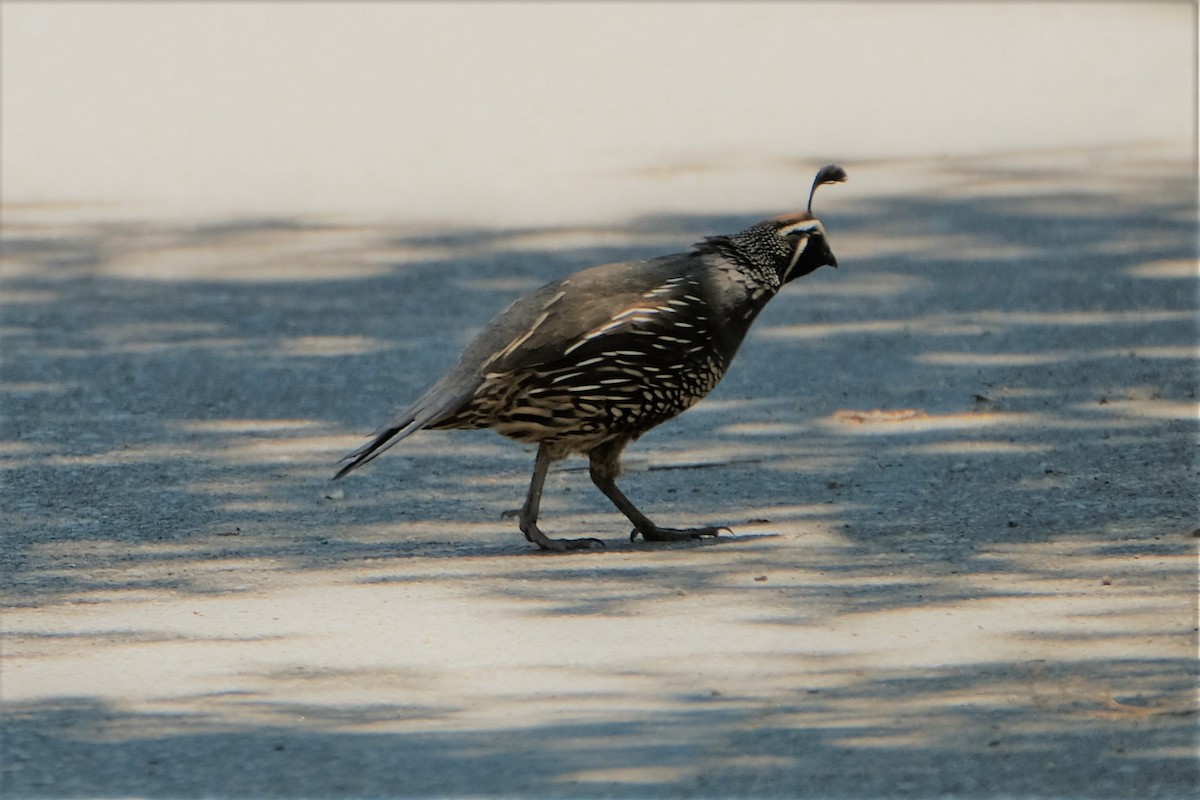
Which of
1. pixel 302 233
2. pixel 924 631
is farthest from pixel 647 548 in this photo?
pixel 302 233

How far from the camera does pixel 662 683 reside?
532 cm

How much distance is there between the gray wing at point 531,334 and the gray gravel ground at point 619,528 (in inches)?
20.0

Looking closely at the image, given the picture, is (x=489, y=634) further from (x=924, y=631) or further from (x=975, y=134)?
(x=975, y=134)

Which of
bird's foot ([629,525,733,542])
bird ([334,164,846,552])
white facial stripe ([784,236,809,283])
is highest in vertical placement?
white facial stripe ([784,236,809,283])

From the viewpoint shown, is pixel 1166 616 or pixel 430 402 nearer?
pixel 1166 616

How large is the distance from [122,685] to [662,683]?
1.46 meters

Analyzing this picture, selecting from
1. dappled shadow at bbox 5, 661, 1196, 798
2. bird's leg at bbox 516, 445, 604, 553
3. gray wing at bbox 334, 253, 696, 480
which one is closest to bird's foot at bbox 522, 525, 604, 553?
bird's leg at bbox 516, 445, 604, 553

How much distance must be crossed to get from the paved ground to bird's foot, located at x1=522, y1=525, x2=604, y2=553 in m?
0.04

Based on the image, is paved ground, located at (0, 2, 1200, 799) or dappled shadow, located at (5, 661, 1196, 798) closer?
dappled shadow, located at (5, 661, 1196, 798)

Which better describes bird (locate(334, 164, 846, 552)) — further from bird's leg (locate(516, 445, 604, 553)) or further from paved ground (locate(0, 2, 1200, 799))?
paved ground (locate(0, 2, 1200, 799))

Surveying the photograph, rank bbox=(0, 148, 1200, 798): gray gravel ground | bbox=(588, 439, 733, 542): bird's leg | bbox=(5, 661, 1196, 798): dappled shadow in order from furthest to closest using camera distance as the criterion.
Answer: bbox=(588, 439, 733, 542): bird's leg, bbox=(0, 148, 1200, 798): gray gravel ground, bbox=(5, 661, 1196, 798): dappled shadow

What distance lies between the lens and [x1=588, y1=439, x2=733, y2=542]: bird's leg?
698cm

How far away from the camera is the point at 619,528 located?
289 inches

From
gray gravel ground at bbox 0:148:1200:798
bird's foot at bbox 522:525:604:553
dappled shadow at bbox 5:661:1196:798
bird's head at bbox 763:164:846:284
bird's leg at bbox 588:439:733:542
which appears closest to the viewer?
dappled shadow at bbox 5:661:1196:798
